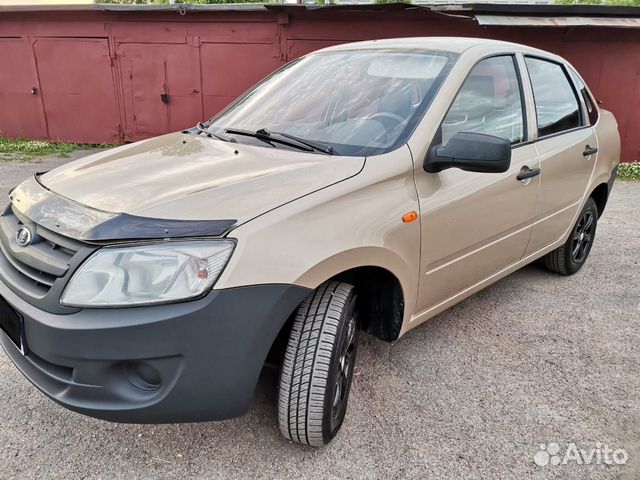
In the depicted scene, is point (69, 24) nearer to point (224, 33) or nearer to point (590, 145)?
point (224, 33)

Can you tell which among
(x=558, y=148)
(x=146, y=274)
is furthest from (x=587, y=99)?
(x=146, y=274)

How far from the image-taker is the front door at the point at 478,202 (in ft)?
8.06

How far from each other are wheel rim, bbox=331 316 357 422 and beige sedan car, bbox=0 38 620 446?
0.04 feet

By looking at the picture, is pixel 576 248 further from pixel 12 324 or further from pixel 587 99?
pixel 12 324

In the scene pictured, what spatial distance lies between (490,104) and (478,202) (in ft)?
2.12

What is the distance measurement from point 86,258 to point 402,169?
4.34ft

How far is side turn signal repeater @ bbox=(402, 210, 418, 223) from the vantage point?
7.37 ft

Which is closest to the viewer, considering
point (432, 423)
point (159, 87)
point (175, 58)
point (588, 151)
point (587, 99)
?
point (432, 423)

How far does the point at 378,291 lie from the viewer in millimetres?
2459

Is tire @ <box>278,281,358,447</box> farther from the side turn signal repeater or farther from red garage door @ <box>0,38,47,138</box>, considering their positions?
red garage door @ <box>0,38,47,138</box>

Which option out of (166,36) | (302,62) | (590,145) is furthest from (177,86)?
(590,145)

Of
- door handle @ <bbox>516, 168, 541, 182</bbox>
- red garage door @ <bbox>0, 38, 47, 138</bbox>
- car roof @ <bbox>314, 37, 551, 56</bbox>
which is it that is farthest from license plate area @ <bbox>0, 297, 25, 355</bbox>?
red garage door @ <bbox>0, 38, 47, 138</bbox>

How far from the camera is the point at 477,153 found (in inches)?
87.1

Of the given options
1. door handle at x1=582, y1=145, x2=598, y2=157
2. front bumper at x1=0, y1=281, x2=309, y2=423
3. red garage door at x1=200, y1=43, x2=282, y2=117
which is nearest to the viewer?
front bumper at x1=0, y1=281, x2=309, y2=423
